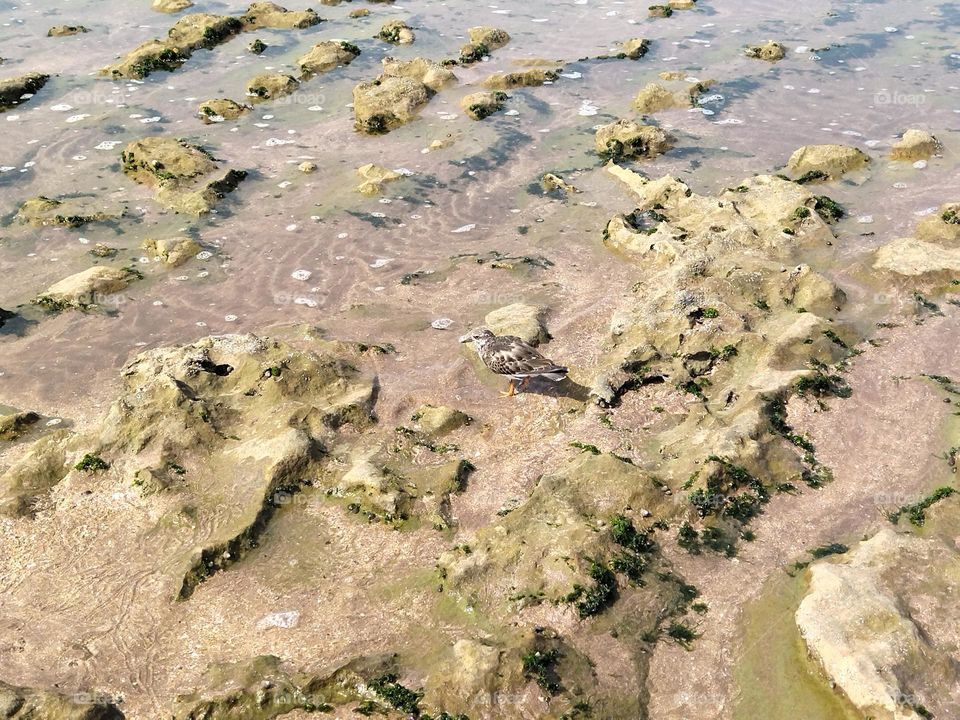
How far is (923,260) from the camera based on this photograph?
14883mm

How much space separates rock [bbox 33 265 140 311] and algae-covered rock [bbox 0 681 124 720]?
31.1 ft

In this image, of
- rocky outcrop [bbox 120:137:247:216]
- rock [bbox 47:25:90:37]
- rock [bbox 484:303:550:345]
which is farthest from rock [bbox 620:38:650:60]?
rock [bbox 47:25:90:37]

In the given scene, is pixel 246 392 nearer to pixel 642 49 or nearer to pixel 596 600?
pixel 596 600

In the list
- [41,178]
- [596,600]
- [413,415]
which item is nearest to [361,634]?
[596,600]

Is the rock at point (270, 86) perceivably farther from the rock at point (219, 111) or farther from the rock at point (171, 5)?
the rock at point (171, 5)

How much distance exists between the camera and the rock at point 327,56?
92.6 feet

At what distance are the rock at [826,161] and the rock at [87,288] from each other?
1733cm

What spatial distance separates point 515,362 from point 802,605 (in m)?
5.40

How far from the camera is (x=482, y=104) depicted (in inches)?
939

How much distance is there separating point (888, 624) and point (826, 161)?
15339 mm

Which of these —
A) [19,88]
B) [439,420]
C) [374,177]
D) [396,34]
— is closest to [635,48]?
[396,34]

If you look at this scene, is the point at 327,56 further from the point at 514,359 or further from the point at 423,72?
the point at 514,359

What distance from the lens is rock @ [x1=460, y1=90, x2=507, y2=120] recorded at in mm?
23750

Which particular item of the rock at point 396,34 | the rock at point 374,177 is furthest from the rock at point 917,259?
the rock at point 396,34
